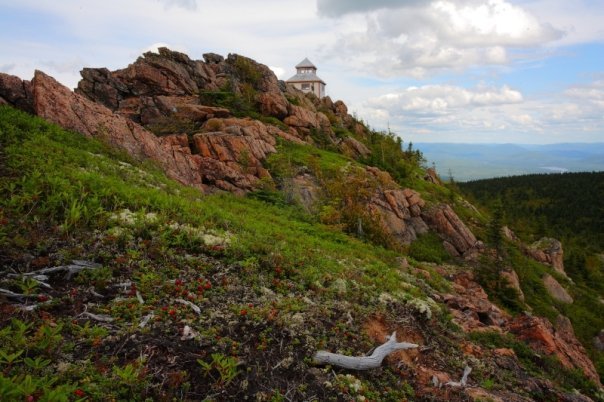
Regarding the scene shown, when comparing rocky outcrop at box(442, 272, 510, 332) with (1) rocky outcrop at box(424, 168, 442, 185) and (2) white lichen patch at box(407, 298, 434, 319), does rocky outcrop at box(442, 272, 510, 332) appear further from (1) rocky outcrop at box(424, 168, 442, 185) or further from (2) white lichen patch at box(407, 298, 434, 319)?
(1) rocky outcrop at box(424, 168, 442, 185)

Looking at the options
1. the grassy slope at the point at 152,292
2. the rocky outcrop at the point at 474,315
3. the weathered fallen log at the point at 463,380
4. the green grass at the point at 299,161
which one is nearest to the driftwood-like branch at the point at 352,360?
the grassy slope at the point at 152,292

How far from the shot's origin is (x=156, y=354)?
22.5 feet

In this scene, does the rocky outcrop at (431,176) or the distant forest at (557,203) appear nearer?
the rocky outcrop at (431,176)

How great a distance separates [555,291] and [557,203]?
11919 centimetres

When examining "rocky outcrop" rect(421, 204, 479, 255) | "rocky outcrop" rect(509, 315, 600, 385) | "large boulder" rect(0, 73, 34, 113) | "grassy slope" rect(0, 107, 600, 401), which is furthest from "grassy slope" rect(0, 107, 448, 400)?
"rocky outcrop" rect(421, 204, 479, 255)

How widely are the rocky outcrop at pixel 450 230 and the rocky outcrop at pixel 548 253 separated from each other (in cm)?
1781

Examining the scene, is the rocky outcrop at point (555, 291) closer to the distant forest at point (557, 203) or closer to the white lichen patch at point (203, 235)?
the distant forest at point (557, 203)

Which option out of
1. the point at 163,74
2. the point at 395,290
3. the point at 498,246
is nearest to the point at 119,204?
the point at 395,290

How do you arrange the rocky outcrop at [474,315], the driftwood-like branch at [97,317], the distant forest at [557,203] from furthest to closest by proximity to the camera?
1. the distant forest at [557,203]
2. the rocky outcrop at [474,315]
3. the driftwood-like branch at [97,317]

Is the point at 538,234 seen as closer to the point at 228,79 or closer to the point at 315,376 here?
the point at 228,79

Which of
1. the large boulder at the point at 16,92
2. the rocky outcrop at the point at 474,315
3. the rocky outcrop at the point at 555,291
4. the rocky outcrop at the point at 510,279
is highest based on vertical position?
the large boulder at the point at 16,92

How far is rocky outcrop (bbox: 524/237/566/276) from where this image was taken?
53.2m

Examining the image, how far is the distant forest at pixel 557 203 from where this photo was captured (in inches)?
3848

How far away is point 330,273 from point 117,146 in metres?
15.5
